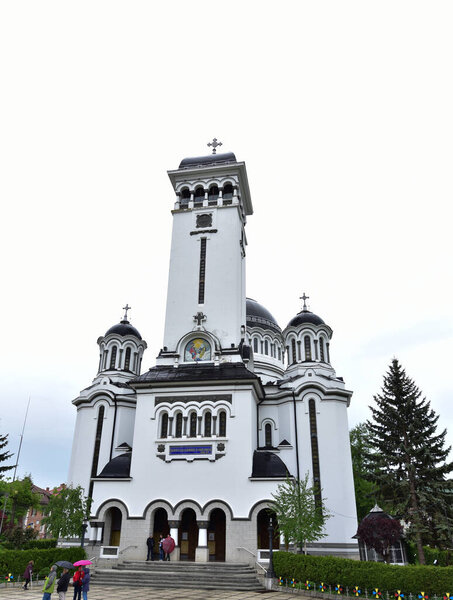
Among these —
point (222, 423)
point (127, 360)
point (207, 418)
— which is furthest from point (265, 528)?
point (127, 360)

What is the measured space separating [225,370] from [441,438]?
13.4m

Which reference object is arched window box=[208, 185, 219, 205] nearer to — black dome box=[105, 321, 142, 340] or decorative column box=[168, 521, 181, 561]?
black dome box=[105, 321, 142, 340]

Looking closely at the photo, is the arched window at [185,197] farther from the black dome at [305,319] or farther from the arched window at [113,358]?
the arched window at [113,358]

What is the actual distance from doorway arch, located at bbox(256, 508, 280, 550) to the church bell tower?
291 inches

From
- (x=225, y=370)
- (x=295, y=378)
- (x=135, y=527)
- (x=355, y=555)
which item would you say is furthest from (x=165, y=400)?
(x=355, y=555)

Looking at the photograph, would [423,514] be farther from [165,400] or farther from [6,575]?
[6,575]

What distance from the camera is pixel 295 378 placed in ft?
86.6

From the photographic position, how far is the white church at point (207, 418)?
68.3 ft

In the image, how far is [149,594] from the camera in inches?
576

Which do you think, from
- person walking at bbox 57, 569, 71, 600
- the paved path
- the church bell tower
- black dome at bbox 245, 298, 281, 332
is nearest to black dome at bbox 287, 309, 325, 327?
the church bell tower

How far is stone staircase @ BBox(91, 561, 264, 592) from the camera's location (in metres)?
16.6

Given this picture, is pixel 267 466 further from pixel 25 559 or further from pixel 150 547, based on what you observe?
pixel 25 559

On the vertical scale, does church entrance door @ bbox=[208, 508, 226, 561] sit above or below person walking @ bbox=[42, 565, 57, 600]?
above

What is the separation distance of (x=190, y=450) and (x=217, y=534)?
4.06m
